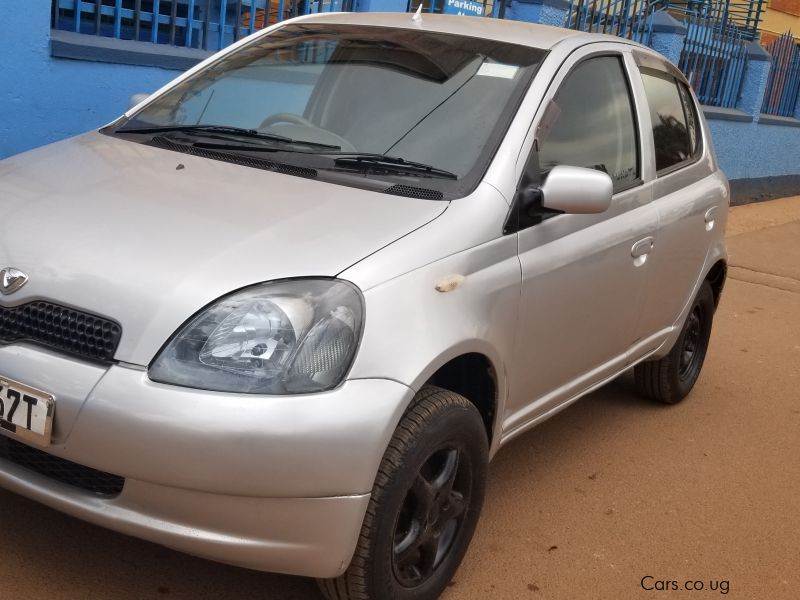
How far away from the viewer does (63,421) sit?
2.66 metres

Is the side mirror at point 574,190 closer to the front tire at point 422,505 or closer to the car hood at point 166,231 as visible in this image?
the car hood at point 166,231

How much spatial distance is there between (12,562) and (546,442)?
2.37 meters

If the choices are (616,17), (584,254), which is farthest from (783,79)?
(584,254)

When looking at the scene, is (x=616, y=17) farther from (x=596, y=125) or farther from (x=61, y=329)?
(x=61, y=329)

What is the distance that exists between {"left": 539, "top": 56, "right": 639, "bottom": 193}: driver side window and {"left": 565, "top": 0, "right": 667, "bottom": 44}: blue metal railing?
21.3 ft

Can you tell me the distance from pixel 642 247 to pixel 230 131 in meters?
1.65

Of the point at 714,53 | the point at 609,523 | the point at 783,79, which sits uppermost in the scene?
the point at 714,53

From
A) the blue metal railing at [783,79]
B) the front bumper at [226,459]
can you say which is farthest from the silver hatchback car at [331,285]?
the blue metal railing at [783,79]

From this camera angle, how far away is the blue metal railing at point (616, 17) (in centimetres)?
1101

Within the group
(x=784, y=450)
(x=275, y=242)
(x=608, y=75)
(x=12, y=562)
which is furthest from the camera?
(x=784, y=450)

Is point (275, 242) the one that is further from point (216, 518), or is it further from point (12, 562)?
point (12, 562)

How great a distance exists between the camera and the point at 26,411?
2.70m

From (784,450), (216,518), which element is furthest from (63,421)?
(784,450)

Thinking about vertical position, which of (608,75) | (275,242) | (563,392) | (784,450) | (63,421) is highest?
(608,75)
